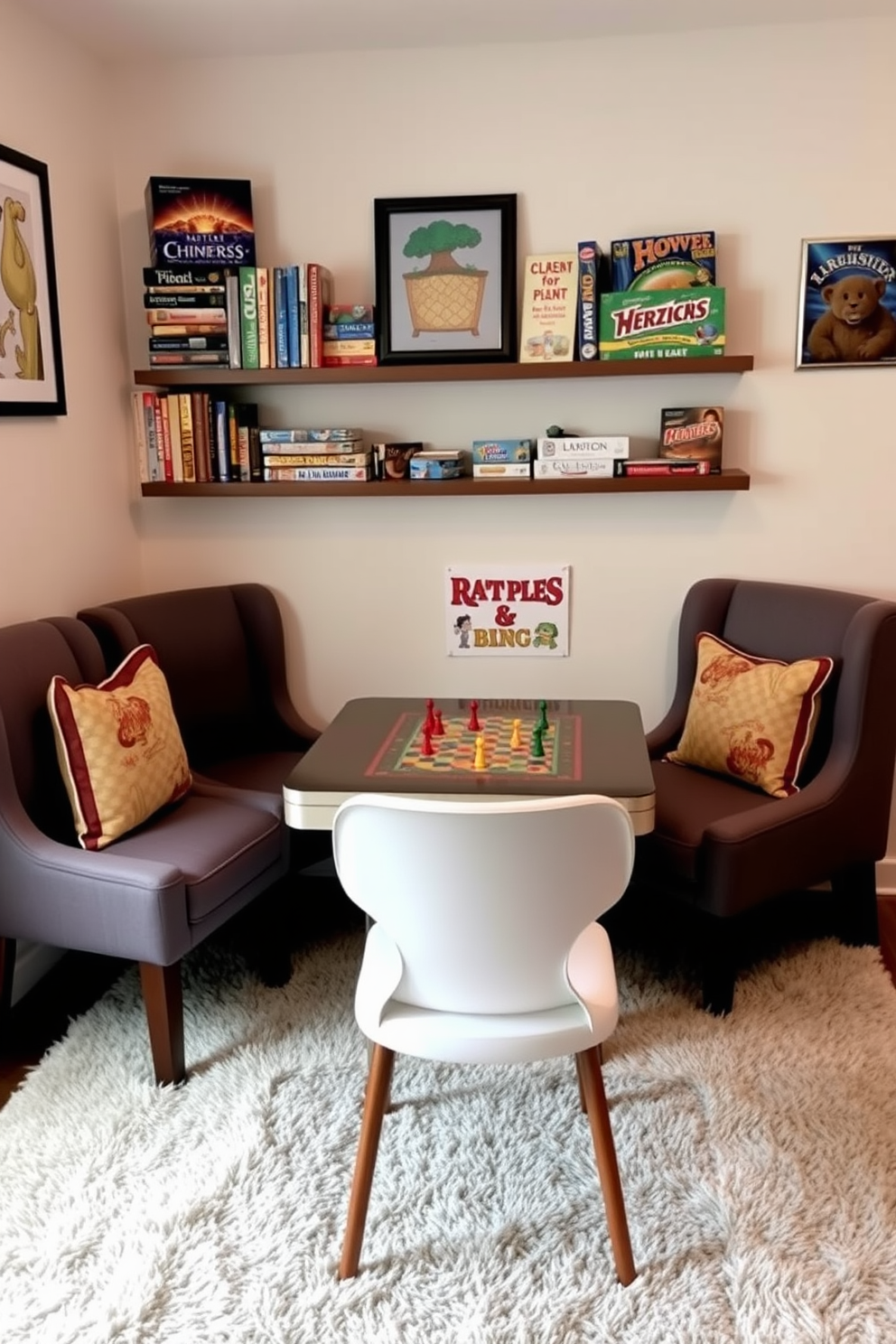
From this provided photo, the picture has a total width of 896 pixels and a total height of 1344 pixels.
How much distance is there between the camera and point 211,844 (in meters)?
2.33

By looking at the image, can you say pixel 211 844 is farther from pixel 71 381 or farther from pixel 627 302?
pixel 627 302

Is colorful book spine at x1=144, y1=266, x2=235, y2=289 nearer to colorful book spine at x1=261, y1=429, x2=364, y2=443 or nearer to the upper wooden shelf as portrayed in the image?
the upper wooden shelf

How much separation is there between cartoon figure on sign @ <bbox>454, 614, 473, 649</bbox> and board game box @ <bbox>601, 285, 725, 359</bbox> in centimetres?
90

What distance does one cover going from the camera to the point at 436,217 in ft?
9.68

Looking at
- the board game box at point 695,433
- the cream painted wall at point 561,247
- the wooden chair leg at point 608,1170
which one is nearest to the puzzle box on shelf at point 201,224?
the cream painted wall at point 561,247

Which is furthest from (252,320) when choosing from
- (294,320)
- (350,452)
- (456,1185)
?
(456,1185)

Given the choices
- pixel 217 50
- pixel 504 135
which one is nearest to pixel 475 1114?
pixel 504 135

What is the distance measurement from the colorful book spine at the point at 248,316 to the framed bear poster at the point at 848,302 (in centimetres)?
156

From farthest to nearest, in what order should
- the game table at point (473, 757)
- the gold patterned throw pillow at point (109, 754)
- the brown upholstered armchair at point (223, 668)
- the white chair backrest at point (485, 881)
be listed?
the brown upholstered armchair at point (223, 668) < the gold patterned throw pillow at point (109, 754) < the game table at point (473, 757) < the white chair backrest at point (485, 881)

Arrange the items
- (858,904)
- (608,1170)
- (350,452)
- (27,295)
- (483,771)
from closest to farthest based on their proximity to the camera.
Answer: (608,1170) < (483,771) < (27,295) < (858,904) < (350,452)

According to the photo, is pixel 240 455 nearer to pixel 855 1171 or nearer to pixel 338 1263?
pixel 338 1263

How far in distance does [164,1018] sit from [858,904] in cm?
183

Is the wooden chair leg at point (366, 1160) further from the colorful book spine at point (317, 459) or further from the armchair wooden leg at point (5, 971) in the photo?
the colorful book spine at point (317, 459)

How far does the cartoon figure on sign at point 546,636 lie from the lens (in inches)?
125
